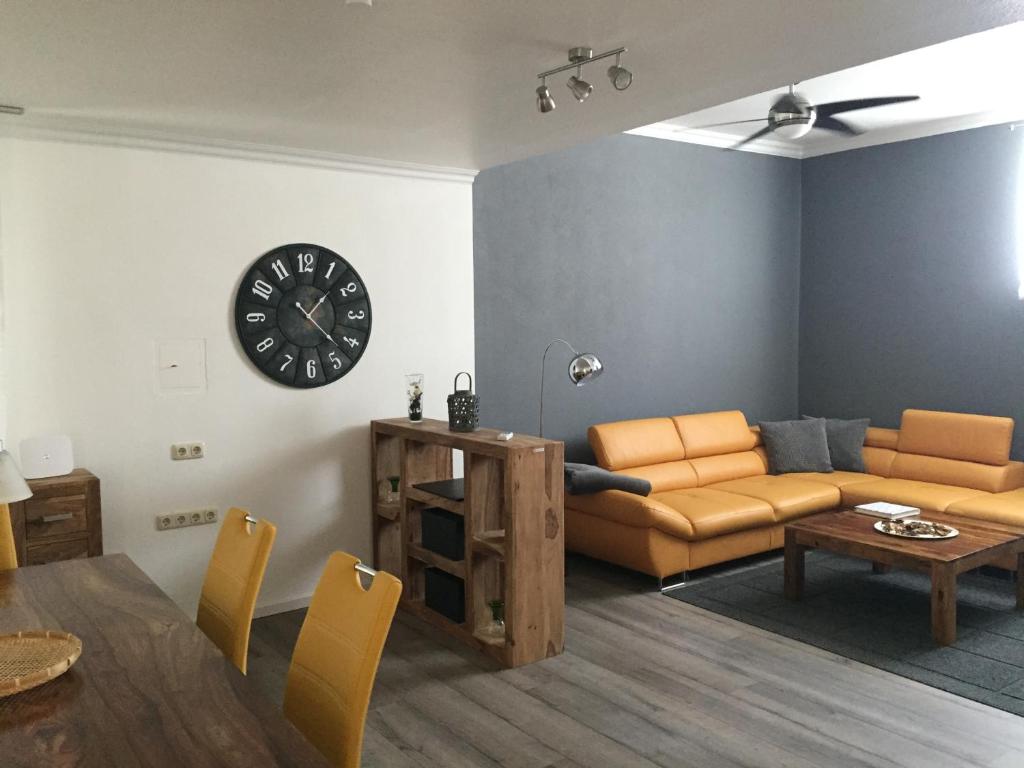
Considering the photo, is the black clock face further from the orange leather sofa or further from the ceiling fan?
the ceiling fan

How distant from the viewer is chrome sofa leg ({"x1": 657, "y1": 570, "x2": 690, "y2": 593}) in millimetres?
4875

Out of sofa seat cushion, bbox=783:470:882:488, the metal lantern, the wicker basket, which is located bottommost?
sofa seat cushion, bbox=783:470:882:488

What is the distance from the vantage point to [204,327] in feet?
13.9

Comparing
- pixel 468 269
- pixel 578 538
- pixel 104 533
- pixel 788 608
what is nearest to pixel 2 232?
pixel 104 533

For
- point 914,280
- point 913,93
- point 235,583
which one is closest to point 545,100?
point 235,583

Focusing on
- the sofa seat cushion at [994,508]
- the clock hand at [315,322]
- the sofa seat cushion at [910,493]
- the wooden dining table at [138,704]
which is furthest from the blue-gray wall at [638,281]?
the wooden dining table at [138,704]

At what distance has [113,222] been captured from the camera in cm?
395

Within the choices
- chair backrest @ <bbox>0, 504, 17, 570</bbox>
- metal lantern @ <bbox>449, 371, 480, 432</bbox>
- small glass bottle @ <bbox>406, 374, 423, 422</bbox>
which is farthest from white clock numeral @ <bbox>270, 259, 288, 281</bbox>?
chair backrest @ <bbox>0, 504, 17, 570</bbox>

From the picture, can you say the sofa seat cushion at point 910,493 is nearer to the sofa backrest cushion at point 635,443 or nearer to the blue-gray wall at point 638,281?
the sofa backrest cushion at point 635,443

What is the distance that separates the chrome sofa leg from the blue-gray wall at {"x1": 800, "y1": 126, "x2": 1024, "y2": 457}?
8.90 feet

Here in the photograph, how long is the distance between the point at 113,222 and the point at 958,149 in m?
5.66

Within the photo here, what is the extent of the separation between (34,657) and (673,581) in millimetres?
3745

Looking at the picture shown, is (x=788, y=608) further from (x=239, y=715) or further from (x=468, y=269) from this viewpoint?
(x=239, y=715)

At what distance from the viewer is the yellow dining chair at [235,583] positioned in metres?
2.30
